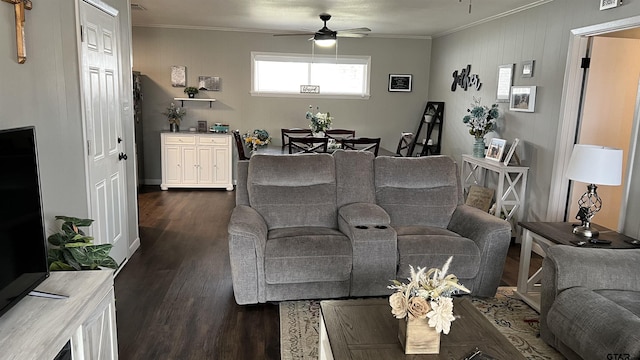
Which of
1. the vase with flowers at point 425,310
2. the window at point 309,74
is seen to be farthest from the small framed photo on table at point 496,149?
the vase with flowers at point 425,310

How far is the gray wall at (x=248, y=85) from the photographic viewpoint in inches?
277

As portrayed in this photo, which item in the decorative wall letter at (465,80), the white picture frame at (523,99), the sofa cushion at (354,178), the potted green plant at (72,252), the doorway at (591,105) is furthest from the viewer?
the decorative wall letter at (465,80)

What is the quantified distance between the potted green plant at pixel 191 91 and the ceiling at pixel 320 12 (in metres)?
0.93

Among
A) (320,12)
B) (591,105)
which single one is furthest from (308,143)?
(591,105)

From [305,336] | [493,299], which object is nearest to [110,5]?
[305,336]

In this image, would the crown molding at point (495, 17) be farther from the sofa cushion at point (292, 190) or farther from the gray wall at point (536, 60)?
the sofa cushion at point (292, 190)

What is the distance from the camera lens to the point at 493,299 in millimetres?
3363

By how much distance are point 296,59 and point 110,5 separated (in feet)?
13.5

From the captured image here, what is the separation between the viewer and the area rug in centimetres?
265

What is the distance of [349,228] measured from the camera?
3258 mm

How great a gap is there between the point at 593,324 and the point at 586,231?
101 centimetres

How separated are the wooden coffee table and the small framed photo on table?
301cm

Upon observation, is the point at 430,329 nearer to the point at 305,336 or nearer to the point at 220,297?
the point at 305,336

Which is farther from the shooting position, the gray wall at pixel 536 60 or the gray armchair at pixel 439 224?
the gray wall at pixel 536 60
